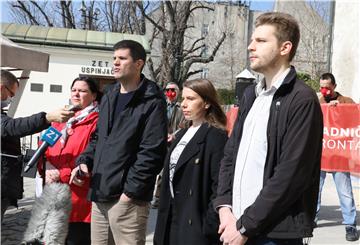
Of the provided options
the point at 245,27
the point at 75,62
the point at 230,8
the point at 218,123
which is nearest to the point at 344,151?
the point at 218,123

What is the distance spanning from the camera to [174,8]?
984 inches

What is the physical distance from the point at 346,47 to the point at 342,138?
8.25 meters

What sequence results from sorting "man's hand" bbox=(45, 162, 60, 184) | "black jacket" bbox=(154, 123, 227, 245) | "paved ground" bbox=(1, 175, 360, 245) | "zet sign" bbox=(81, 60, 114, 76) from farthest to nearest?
"zet sign" bbox=(81, 60, 114, 76) < "paved ground" bbox=(1, 175, 360, 245) < "man's hand" bbox=(45, 162, 60, 184) < "black jacket" bbox=(154, 123, 227, 245)

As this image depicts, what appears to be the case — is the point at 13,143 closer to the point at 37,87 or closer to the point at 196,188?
the point at 196,188

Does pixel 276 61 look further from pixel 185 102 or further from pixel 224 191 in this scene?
pixel 185 102

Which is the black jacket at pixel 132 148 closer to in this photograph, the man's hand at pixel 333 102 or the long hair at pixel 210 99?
the long hair at pixel 210 99

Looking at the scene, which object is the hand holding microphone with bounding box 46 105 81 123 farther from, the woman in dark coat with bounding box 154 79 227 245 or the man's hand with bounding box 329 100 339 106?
the man's hand with bounding box 329 100 339 106

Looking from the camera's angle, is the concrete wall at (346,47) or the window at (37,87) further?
the window at (37,87)

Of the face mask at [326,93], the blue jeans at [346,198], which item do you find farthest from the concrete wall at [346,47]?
the blue jeans at [346,198]

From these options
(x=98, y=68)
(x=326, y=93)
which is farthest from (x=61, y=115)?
(x=98, y=68)

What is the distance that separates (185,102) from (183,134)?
240mm

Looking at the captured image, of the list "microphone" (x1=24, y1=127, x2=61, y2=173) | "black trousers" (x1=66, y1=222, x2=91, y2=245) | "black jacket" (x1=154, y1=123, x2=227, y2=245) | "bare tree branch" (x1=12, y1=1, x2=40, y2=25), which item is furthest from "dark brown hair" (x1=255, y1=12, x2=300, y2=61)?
"bare tree branch" (x1=12, y1=1, x2=40, y2=25)

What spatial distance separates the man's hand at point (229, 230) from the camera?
92.7 inches

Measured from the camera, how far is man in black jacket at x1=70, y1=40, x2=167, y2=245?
3.51m
